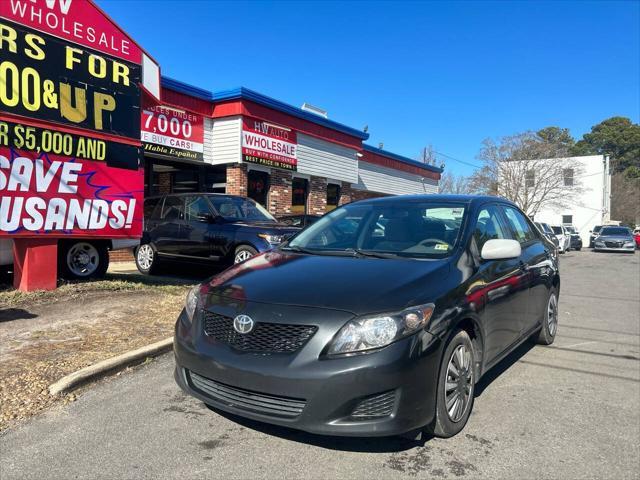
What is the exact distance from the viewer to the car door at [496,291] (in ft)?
12.1

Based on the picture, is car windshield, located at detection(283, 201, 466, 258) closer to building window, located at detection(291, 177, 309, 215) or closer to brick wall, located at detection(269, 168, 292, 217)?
brick wall, located at detection(269, 168, 292, 217)

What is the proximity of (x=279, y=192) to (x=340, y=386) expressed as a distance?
13.7 m

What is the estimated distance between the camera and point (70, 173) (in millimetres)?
7332

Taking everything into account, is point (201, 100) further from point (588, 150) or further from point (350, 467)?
point (588, 150)

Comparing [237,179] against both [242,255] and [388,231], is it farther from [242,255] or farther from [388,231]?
[388,231]

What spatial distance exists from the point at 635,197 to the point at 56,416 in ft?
218

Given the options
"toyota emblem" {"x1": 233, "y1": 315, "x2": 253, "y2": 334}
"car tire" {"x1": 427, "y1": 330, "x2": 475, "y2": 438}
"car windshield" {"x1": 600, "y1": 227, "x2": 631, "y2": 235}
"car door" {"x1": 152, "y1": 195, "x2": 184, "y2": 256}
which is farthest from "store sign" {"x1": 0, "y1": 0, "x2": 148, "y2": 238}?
"car windshield" {"x1": 600, "y1": 227, "x2": 631, "y2": 235}

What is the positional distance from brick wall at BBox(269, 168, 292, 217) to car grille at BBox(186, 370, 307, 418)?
1269 centimetres

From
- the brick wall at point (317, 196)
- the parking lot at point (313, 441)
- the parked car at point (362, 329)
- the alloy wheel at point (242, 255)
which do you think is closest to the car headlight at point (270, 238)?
the alloy wheel at point (242, 255)

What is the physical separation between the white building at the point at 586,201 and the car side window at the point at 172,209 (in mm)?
40158

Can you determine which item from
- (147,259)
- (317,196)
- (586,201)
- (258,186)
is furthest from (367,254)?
(586,201)

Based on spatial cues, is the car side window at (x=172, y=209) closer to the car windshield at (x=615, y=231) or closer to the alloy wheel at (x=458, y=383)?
the alloy wheel at (x=458, y=383)

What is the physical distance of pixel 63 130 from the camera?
721 cm

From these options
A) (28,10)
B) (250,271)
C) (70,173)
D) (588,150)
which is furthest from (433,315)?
(588,150)
